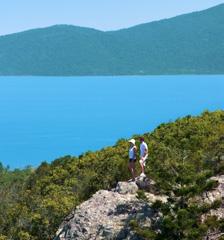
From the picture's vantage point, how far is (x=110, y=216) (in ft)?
63.7

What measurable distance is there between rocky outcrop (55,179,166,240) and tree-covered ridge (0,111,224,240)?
84 centimetres

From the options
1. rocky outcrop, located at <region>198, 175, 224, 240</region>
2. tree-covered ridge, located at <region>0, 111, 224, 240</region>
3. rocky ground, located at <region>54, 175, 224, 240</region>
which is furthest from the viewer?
rocky ground, located at <region>54, 175, 224, 240</region>

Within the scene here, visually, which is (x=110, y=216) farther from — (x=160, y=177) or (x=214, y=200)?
(x=214, y=200)

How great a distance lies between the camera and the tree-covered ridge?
56.7ft

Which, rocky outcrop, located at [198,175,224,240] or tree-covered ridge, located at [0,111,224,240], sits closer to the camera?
rocky outcrop, located at [198,175,224,240]

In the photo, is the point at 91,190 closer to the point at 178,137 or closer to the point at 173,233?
the point at 178,137

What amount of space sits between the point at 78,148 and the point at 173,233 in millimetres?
163583

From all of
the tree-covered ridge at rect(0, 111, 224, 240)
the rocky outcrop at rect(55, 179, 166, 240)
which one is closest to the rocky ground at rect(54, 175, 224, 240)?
the rocky outcrop at rect(55, 179, 166, 240)

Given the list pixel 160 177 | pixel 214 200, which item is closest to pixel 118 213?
pixel 160 177

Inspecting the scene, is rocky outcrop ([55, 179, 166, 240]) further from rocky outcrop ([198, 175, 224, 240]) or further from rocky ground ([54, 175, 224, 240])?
rocky outcrop ([198, 175, 224, 240])

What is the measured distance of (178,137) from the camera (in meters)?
37.6

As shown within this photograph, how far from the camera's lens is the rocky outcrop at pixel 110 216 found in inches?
721

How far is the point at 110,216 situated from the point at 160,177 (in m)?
2.26

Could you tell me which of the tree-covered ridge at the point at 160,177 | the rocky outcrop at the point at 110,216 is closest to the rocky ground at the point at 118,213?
the rocky outcrop at the point at 110,216
